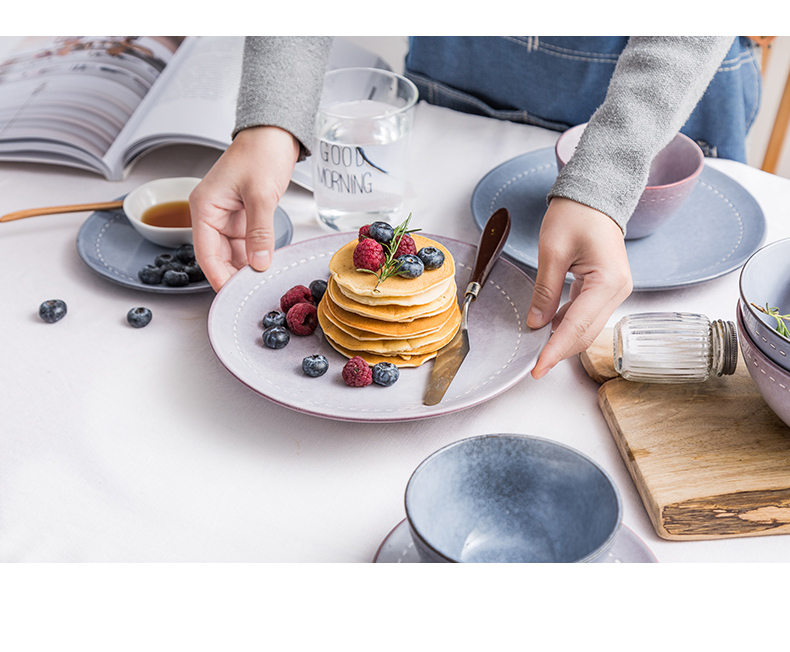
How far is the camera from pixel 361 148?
1.19 meters

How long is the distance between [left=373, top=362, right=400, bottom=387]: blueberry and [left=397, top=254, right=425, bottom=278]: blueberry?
0.13 m

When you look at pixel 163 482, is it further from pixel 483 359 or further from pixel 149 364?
pixel 483 359

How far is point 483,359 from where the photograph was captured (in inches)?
37.4

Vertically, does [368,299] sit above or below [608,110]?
below

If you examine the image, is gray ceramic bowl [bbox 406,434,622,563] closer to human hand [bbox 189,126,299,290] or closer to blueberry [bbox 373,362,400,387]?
blueberry [bbox 373,362,400,387]

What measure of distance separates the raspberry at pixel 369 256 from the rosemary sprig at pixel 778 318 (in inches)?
18.9

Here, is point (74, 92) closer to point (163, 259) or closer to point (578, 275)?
point (163, 259)

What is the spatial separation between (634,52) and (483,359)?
22.0 inches

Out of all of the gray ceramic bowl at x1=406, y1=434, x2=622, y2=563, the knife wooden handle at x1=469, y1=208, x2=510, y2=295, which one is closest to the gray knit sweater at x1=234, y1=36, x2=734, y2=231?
the knife wooden handle at x1=469, y1=208, x2=510, y2=295

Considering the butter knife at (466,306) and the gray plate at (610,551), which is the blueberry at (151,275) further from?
the gray plate at (610,551)

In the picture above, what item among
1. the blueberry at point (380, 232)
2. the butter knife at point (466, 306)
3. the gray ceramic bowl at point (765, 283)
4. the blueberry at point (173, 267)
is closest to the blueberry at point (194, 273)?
the blueberry at point (173, 267)

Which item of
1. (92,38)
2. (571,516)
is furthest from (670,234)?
(92,38)

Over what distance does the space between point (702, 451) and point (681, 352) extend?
0.14 meters

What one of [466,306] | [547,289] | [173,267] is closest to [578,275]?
[547,289]
